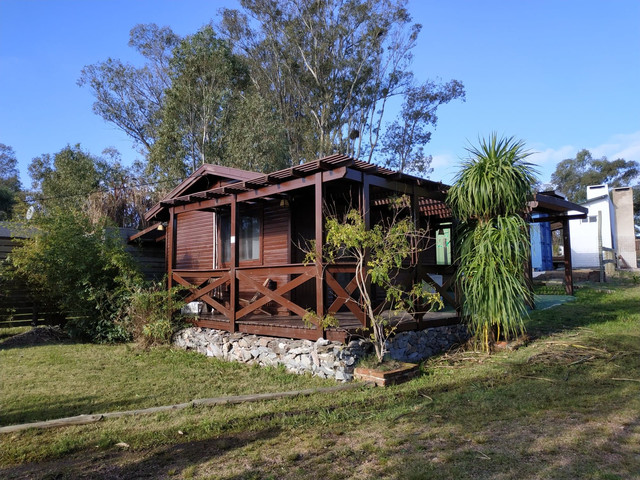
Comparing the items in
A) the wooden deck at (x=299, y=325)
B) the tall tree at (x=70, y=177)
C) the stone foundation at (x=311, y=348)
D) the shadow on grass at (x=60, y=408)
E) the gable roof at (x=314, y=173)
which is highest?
the tall tree at (x=70, y=177)

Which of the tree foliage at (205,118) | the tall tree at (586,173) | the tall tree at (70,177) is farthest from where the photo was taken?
the tall tree at (586,173)

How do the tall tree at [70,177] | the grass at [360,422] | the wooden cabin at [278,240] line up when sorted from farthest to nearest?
the tall tree at [70,177], the wooden cabin at [278,240], the grass at [360,422]

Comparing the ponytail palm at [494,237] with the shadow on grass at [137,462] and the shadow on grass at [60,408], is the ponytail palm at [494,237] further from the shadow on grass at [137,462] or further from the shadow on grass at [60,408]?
the shadow on grass at [60,408]

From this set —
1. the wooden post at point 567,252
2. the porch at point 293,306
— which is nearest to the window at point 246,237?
the porch at point 293,306

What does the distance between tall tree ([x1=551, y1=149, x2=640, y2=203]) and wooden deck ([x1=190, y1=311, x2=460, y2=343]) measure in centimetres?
3846

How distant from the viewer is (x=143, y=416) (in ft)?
15.7

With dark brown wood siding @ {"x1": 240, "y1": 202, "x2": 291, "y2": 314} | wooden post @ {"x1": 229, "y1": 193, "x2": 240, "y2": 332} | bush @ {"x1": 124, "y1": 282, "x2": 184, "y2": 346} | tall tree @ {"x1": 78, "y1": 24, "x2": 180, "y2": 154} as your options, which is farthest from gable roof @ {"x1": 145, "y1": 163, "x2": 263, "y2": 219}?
tall tree @ {"x1": 78, "y1": 24, "x2": 180, "y2": 154}

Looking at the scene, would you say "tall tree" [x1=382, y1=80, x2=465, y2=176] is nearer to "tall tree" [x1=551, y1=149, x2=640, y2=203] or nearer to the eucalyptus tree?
the eucalyptus tree

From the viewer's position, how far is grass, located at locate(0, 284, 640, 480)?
331 cm

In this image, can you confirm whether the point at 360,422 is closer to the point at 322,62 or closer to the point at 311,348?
the point at 311,348

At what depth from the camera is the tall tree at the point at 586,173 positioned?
40.5m

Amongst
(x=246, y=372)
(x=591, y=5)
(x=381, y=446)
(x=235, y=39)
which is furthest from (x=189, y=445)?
(x=235, y=39)

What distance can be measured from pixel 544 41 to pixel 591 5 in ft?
7.30

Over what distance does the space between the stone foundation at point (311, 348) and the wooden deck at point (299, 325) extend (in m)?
0.09
